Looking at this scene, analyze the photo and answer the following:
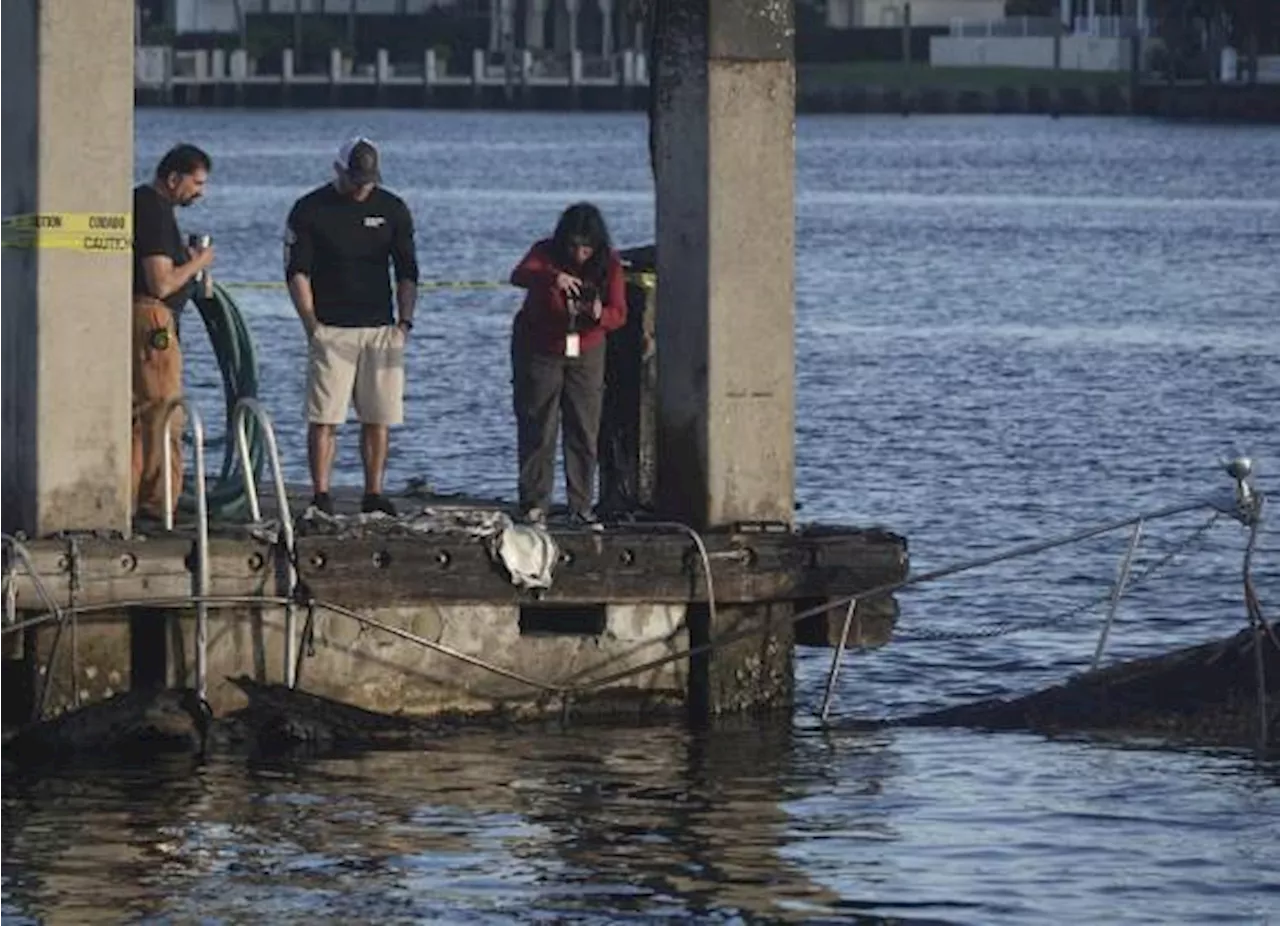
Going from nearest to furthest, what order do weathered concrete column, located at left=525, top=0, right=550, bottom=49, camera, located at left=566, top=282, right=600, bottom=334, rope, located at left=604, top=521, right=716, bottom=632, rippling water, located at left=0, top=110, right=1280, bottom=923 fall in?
rippling water, located at left=0, top=110, right=1280, bottom=923 < rope, located at left=604, top=521, right=716, bottom=632 < camera, located at left=566, top=282, right=600, bottom=334 < weathered concrete column, located at left=525, top=0, right=550, bottom=49

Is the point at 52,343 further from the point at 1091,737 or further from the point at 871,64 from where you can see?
the point at 871,64

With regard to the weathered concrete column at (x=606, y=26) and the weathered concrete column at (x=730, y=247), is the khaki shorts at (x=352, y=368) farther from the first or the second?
the weathered concrete column at (x=606, y=26)

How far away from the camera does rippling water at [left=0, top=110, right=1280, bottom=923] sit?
14602 millimetres

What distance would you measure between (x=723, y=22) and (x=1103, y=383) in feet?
77.0

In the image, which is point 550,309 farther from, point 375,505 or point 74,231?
point 74,231

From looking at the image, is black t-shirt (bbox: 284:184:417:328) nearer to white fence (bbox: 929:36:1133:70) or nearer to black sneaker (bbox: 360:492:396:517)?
black sneaker (bbox: 360:492:396:517)

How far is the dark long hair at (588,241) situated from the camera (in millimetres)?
17828

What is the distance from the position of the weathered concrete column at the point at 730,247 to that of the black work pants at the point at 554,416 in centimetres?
52

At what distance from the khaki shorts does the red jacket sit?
576 millimetres

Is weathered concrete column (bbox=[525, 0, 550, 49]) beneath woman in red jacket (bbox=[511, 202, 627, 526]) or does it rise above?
above

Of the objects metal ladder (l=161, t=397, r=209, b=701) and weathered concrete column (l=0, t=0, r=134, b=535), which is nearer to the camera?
metal ladder (l=161, t=397, r=209, b=701)

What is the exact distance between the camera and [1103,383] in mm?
40438

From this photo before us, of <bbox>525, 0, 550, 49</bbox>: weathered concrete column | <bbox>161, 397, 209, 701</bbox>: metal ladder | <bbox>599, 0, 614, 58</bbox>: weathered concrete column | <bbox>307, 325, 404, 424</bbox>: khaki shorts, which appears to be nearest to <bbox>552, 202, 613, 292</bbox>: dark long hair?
<bbox>307, 325, 404, 424</bbox>: khaki shorts

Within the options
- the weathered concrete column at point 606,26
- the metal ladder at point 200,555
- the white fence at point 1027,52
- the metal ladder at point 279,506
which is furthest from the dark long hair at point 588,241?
the weathered concrete column at point 606,26
